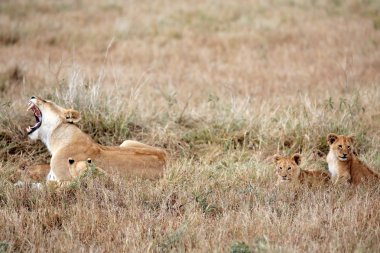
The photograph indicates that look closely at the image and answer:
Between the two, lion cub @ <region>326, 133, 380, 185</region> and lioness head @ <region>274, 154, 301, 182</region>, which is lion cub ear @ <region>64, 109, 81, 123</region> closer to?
lioness head @ <region>274, 154, 301, 182</region>

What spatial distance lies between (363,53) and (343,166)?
310 inches

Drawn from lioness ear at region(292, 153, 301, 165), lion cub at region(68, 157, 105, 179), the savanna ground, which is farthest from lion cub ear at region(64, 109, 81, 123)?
lioness ear at region(292, 153, 301, 165)

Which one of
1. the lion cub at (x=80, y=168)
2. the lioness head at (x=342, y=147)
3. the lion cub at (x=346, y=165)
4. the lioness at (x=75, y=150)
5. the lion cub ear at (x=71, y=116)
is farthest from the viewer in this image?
the lion cub ear at (x=71, y=116)

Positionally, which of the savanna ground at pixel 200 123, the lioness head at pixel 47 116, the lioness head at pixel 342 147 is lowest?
the savanna ground at pixel 200 123

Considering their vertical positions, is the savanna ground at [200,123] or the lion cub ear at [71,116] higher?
the lion cub ear at [71,116]

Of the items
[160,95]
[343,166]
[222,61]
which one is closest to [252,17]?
[222,61]

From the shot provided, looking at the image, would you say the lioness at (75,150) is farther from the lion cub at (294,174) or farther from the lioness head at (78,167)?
the lion cub at (294,174)

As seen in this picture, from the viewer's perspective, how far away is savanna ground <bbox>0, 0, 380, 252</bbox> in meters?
5.17

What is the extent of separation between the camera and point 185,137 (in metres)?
8.30

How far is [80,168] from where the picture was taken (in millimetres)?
6426

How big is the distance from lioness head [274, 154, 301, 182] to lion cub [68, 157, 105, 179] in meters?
1.96

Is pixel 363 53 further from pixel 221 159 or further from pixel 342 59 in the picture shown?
pixel 221 159

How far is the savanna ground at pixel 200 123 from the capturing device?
5.17 meters

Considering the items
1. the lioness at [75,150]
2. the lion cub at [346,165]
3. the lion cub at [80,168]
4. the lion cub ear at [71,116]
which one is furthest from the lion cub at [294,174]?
the lion cub ear at [71,116]
